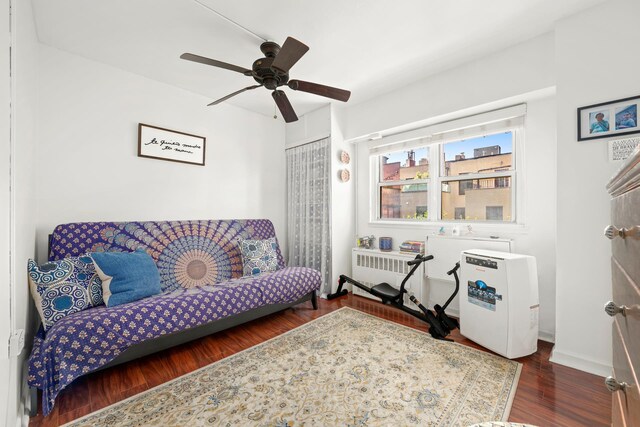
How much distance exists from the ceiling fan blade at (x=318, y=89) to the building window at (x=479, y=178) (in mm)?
1693

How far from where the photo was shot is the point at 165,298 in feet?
7.32

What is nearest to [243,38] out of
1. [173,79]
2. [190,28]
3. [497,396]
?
[190,28]

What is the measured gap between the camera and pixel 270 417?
154 centimetres

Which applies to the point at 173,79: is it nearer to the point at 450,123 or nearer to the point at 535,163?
the point at 450,123

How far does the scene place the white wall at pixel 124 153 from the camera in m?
2.46

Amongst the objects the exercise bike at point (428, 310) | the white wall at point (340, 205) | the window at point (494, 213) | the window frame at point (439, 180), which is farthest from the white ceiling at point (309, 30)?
the exercise bike at point (428, 310)

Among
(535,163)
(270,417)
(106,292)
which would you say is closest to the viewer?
(270,417)

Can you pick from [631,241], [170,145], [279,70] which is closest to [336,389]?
[631,241]

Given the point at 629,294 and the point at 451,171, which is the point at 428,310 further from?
the point at 629,294

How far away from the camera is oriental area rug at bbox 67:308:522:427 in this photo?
1.53 metres

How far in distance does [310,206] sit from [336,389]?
257 cm

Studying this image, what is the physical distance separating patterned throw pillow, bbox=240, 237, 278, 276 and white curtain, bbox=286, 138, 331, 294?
27.6 inches

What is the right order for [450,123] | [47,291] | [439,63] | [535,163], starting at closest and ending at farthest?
[47,291] → [535,163] → [439,63] → [450,123]

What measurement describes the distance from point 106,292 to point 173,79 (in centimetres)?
234
